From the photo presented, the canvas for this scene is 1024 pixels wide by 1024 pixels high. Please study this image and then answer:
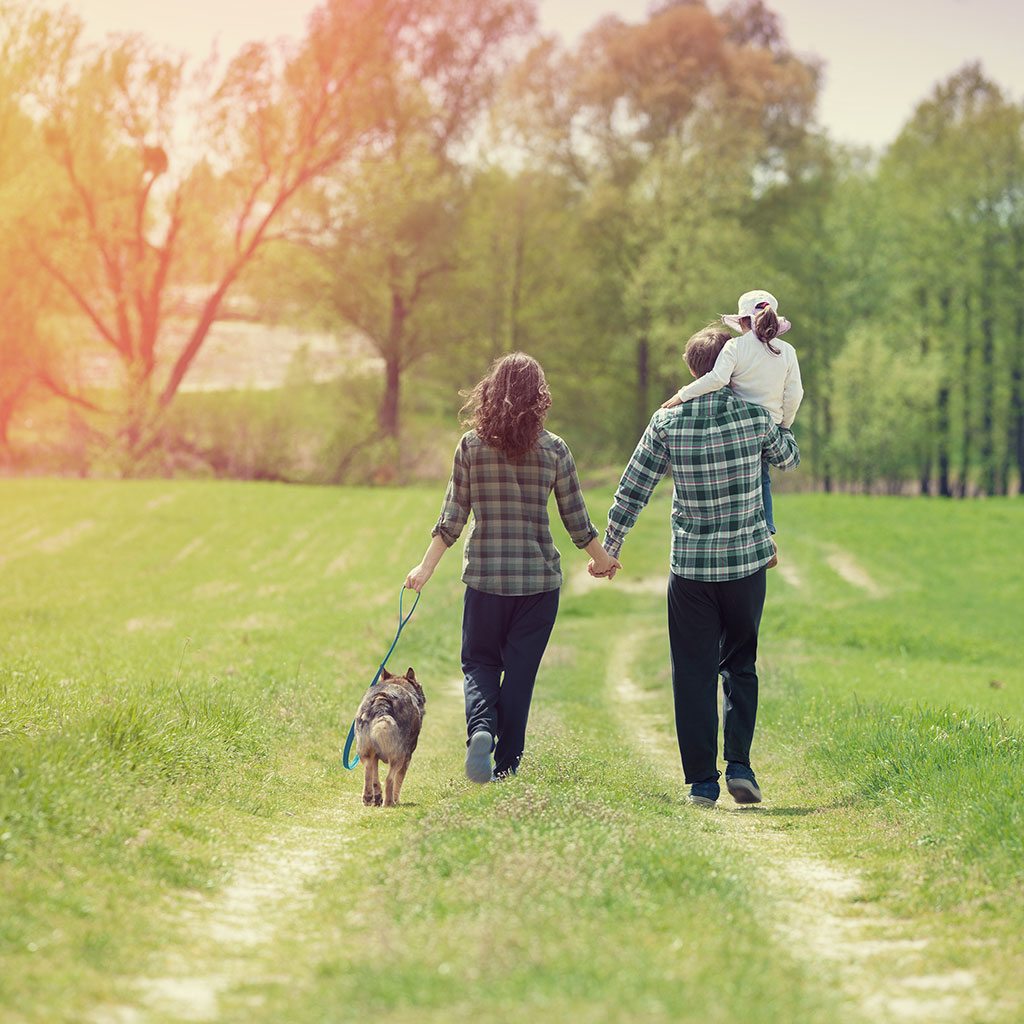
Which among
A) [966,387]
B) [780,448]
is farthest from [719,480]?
[966,387]

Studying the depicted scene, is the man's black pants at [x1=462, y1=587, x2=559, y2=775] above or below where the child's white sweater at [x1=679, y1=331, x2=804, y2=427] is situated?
below

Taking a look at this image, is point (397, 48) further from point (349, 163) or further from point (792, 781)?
point (792, 781)

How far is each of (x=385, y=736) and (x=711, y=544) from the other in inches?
91.2

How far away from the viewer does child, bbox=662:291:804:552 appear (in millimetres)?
8047

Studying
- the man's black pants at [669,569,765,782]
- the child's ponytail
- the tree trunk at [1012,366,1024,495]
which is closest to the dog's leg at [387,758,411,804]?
the man's black pants at [669,569,765,782]

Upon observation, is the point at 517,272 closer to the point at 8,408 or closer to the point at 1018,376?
the point at 8,408

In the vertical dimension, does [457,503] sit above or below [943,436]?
below

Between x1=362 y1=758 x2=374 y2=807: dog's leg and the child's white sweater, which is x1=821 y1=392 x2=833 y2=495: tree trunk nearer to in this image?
the child's white sweater

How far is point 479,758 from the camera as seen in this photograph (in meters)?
7.54

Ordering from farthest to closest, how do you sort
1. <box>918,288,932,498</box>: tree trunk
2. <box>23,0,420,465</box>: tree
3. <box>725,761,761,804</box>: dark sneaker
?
<box>918,288,932,498</box>: tree trunk → <box>23,0,420,465</box>: tree → <box>725,761,761,804</box>: dark sneaker

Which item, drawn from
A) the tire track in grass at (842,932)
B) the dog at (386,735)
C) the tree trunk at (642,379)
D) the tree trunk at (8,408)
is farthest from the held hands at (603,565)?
the tree trunk at (642,379)

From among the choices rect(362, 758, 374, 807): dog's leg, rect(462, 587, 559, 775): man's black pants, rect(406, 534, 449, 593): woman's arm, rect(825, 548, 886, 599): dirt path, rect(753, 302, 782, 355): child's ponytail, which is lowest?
rect(825, 548, 886, 599): dirt path

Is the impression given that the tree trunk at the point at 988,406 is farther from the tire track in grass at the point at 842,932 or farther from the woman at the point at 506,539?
the tire track in grass at the point at 842,932

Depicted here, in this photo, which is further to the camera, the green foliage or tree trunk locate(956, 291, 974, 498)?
tree trunk locate(956, 291, 974, 498)
